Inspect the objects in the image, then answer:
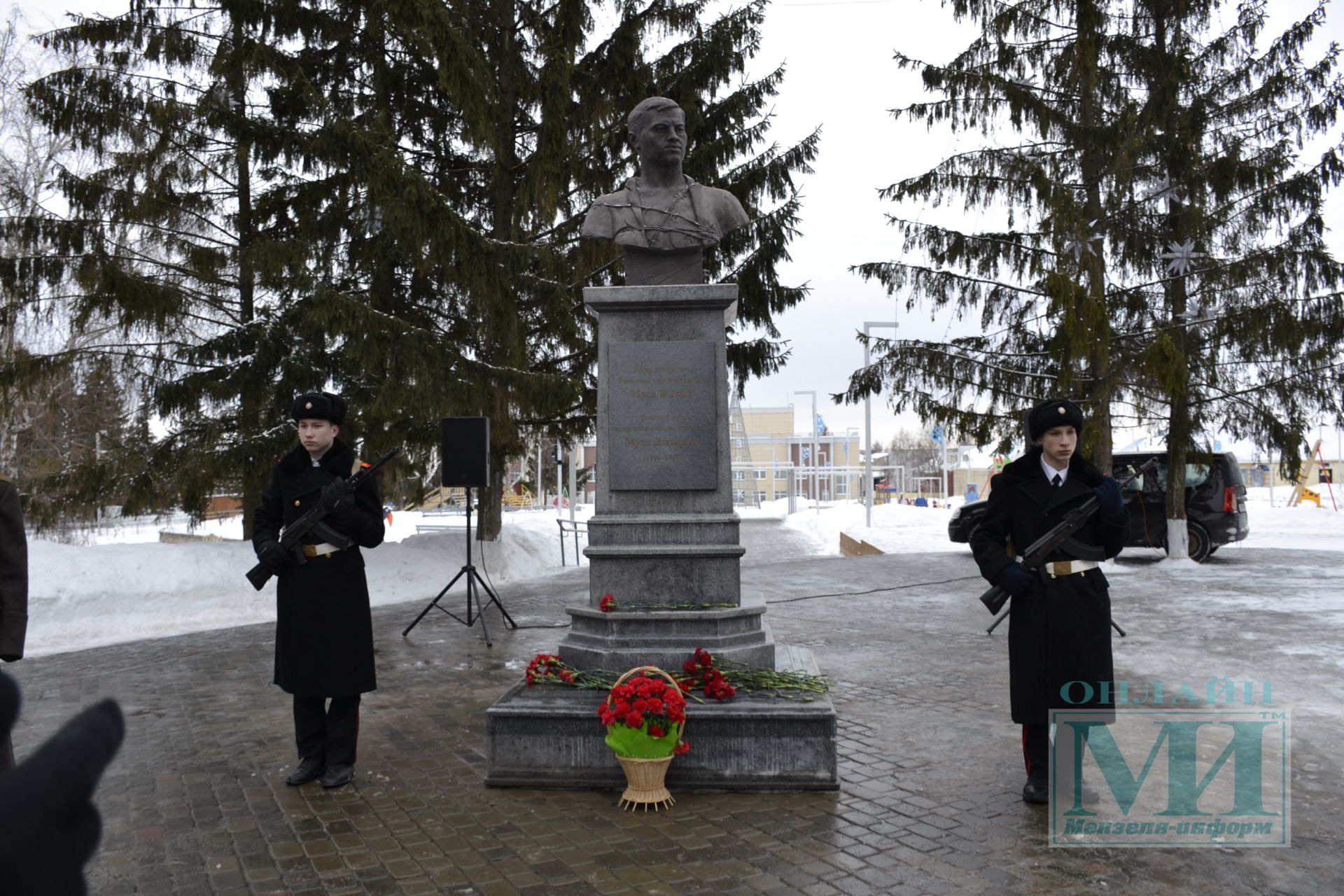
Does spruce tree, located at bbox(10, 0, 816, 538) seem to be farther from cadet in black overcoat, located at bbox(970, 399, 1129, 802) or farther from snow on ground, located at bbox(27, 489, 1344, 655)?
cadet in black overcoat, located at bbox(970, 399, 1129, 802)

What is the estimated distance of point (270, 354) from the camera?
12.1 m

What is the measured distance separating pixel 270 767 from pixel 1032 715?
12.7 feet

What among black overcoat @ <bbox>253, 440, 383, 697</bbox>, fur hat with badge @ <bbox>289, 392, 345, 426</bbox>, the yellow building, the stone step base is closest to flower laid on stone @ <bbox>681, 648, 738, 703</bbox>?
the stone step base

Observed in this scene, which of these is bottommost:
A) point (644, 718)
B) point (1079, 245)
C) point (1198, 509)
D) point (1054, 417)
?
point (644, 718)

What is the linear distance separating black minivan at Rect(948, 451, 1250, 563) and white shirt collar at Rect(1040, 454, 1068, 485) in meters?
11.5

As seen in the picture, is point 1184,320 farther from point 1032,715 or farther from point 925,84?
point 1032,715

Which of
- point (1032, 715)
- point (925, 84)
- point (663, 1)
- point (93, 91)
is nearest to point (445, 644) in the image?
point (1032, 715)

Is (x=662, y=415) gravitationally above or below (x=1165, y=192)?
below

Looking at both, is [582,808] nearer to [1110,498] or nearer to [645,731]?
[645,731]

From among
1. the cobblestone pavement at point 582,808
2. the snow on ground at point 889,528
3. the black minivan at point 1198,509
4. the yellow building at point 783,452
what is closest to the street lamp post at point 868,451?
the snow on ground at point 889,528

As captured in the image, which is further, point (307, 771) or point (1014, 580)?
point (307, 771)

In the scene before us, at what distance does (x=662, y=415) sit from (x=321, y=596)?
214 cm

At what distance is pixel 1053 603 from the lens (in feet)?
13.7

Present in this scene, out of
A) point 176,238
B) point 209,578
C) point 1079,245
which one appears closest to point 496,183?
point 176,238
